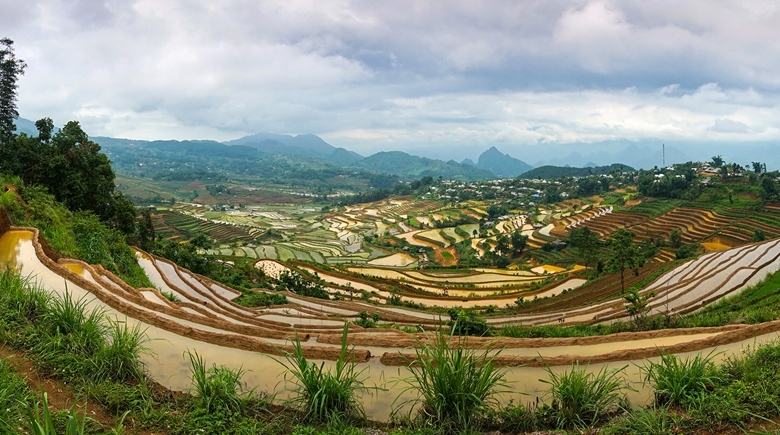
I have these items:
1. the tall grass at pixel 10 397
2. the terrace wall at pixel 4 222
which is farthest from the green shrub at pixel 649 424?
the terrace wall at pixel 4 222

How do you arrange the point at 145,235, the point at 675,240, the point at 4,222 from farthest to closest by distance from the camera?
the point at 675,240 → the point at 145,235 → the point at 4,222

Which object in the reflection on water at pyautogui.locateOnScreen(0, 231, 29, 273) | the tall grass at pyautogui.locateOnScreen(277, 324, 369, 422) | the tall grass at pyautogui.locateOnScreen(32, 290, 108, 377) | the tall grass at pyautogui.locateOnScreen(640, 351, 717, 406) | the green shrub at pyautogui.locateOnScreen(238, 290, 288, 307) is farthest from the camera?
the green shrub at pyautogui.locateOnScreen(238, 290, 288, 307)

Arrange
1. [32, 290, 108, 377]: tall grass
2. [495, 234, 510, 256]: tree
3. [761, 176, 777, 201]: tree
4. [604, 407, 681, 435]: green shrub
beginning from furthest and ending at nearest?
[495, 234, 510, 256]: tree → [761, 176, 777, 201]: tree → [32, 290, 108, 377]: tall grass → [604, 407, 681, 435]: green shrub

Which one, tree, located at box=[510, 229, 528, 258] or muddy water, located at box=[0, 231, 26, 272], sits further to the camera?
tree, located at box=[510, 229, 528, 258]

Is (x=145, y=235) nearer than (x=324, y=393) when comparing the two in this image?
No

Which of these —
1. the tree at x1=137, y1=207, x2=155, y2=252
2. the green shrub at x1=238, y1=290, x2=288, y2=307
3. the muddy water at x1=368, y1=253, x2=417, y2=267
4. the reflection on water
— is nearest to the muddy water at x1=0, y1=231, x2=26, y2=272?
the reflection on water

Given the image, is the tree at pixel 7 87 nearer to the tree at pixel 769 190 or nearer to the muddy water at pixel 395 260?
the muddy water at pixel 395 260

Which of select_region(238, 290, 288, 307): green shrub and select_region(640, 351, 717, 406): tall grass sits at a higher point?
select_region(640, 351, 717, 406): tall grass

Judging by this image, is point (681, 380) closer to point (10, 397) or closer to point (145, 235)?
point (10, 397)

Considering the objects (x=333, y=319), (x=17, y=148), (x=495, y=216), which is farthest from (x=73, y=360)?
(x=495, y=216)

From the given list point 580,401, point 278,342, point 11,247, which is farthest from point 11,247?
point 580,401

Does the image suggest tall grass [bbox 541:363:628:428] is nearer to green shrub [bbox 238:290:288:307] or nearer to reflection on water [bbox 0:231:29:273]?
reflection on water [bbox 0:231:29:273]
